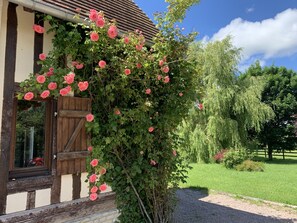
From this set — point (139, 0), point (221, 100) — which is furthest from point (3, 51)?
point (221, 100)

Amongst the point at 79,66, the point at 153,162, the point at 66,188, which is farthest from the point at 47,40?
the point at 153,162

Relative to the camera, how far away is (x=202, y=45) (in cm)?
1606

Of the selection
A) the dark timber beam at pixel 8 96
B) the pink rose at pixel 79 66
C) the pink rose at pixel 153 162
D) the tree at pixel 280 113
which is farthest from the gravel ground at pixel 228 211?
the tree at pixel 280 113

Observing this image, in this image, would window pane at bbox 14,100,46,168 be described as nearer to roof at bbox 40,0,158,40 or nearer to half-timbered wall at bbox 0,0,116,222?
half-timbered wall at bbox 0,0,116,222

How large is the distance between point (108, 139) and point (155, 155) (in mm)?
825

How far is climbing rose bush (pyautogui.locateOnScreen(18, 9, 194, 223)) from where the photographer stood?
11.4 ft

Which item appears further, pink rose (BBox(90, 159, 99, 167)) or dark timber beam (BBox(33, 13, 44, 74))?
dark timber beam (BBox(33, 13, 44, 74))

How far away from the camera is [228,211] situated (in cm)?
614

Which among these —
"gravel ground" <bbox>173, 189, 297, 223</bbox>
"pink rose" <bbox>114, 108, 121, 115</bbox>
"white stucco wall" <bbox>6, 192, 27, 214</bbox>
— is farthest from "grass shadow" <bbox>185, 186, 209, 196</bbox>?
"white stucco wall" <bbox>6, 192, 27, 214</bbox>

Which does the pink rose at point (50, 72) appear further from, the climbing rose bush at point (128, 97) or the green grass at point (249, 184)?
the green grass at point (249, 184)

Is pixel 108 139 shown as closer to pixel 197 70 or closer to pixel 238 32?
pixel 197 70

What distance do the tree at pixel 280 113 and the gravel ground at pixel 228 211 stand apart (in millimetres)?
15463

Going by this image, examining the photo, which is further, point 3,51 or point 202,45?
point 202,45

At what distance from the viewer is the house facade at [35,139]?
322 cm
